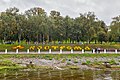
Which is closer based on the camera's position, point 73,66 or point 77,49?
point 73,66

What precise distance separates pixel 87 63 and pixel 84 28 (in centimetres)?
5954

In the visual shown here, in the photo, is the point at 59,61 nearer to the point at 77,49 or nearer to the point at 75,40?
the point at 77,49

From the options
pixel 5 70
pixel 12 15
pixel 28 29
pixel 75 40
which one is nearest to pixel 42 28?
pixel 28 29

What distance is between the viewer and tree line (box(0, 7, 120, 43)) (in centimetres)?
9712

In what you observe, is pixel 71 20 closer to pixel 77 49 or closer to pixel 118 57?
pixel 77 49

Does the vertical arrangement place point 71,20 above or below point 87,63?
above

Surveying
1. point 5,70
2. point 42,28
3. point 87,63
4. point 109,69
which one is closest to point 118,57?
point 87,63

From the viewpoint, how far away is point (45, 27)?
318ft

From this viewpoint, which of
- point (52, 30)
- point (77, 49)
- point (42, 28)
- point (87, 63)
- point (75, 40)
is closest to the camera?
point (87, 63)

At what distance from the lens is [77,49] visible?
7231 cm

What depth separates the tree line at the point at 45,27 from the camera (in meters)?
97.1

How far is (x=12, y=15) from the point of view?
333ft

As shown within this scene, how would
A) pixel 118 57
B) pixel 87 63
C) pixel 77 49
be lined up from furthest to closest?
pixel 77 49
pixel 118 57
pixel 87 63

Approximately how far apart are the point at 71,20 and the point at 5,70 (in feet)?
240
